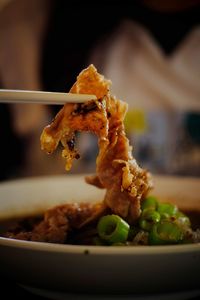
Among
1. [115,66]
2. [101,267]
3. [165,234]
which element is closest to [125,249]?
[101,267]

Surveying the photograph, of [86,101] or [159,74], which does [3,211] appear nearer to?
[86,101]

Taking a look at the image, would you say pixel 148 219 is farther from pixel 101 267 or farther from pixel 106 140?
pixel 101 267

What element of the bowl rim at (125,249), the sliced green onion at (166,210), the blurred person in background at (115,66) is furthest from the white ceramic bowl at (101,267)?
the blurred person in background at (115,66)

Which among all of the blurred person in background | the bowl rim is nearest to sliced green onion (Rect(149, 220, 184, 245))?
the bowl rim

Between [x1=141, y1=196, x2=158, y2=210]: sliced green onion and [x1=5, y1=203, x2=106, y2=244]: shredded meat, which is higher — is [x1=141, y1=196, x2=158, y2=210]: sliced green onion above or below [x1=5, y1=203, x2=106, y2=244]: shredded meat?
above

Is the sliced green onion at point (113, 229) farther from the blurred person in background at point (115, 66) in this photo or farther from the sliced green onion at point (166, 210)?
the blurred person in background at point (115, 66)

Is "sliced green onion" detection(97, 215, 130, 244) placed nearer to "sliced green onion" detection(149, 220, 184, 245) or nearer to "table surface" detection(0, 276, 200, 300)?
"sliced green onion" detection(149, 220, 184, 245)

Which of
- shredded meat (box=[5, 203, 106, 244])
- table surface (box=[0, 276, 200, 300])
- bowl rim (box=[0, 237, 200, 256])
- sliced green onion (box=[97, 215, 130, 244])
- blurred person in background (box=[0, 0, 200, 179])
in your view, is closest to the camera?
bowl rim (box=[0, 237, 200, 256])
